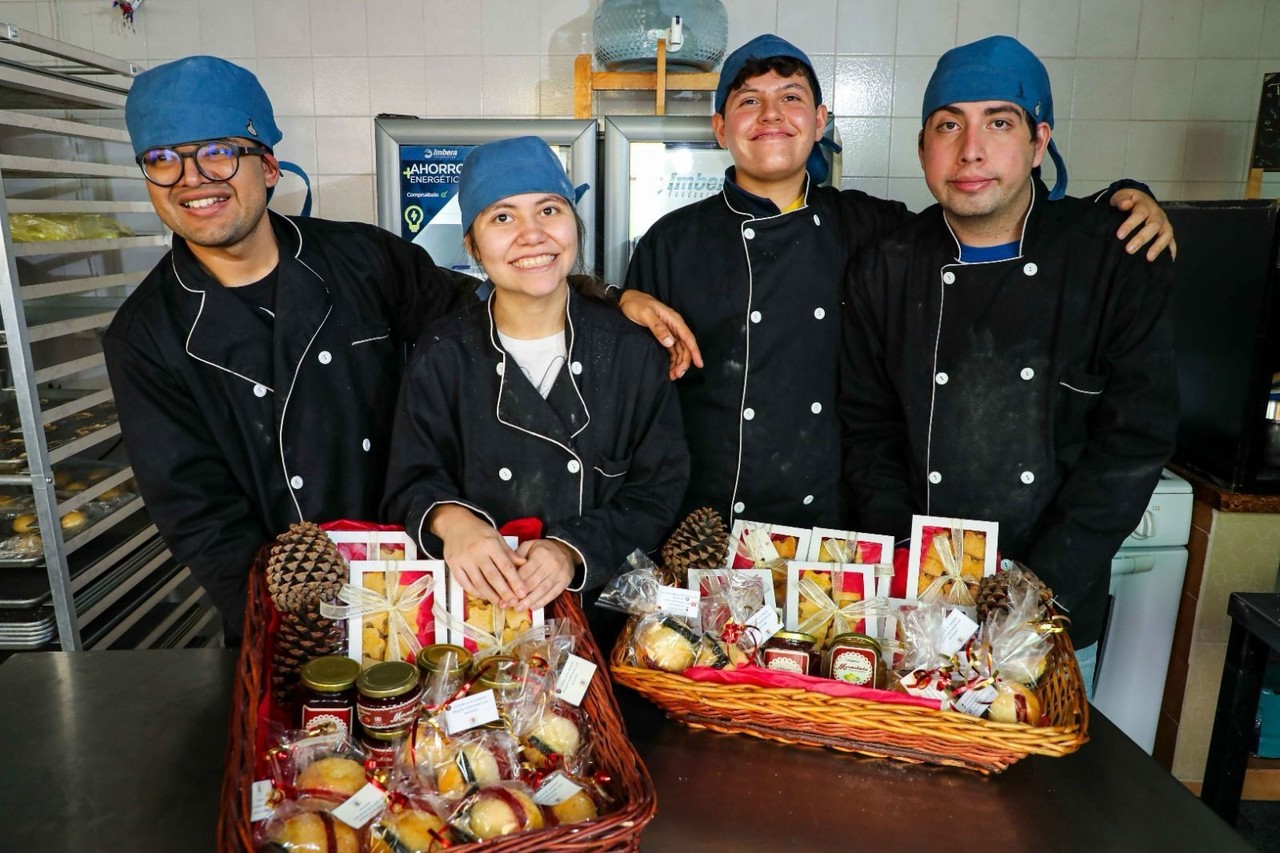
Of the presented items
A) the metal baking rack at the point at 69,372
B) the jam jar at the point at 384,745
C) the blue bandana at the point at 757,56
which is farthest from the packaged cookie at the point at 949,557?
the metal baking rack at the point at 69,372

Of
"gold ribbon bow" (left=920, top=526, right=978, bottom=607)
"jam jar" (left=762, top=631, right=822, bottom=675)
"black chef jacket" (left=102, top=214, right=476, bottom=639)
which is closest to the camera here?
"jam jar" (left=762, top=631, right=822, bottom=675)

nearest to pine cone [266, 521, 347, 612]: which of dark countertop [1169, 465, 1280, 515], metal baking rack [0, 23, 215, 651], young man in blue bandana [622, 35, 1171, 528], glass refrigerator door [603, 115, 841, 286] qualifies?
young man in blue bandana [622, 35, 1171, 528]

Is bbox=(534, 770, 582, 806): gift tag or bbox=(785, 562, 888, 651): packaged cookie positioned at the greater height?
bbox=(785, 562, 888, 651): packaged cookie

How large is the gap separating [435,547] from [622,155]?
1.62 meters

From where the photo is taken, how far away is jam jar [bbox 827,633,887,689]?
3.60ft

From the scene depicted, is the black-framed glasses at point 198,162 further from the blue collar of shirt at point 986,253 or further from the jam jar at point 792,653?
the blue collar of shirt at point 986,253

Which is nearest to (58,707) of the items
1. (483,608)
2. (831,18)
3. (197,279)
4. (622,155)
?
(483,608)

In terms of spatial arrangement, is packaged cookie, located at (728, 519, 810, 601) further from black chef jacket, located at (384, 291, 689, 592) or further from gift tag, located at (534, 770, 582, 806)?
gift tag, located at (534, 770, 582, 806)

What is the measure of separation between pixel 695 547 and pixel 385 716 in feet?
1.64

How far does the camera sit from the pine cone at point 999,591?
1.16m

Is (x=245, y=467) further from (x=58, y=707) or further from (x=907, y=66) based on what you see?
(x=907, y=66)

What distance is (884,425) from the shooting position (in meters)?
1.73

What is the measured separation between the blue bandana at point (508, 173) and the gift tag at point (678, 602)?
2.22ft

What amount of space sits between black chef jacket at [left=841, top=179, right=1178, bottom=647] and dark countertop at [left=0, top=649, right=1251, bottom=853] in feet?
1.67
